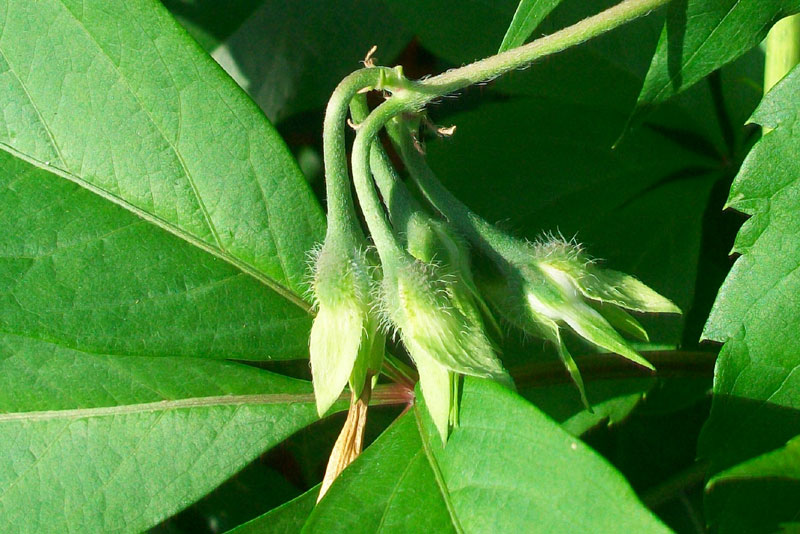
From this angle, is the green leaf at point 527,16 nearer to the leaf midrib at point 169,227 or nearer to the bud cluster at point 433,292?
the bud cluster at point 433,292

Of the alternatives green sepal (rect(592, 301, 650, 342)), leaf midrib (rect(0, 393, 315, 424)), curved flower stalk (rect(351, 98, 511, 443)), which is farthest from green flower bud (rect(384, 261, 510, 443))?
leaf midrib (rect(0, 393, 315, 424))

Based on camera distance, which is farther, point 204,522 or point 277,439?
point 204,522

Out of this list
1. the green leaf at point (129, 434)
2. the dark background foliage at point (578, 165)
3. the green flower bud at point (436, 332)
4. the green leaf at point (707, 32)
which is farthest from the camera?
the dark background foliage at point (578, 165)

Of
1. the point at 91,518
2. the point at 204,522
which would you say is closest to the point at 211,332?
the point at 91,518

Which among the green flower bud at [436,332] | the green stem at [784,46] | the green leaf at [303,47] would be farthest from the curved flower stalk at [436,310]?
the green leaf at [303,47]

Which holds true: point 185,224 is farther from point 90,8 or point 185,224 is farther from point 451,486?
point 451,486

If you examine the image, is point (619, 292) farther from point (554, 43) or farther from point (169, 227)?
point (169, 227)

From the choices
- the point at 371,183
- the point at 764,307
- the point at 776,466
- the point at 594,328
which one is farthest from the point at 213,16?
the point at 776,466
